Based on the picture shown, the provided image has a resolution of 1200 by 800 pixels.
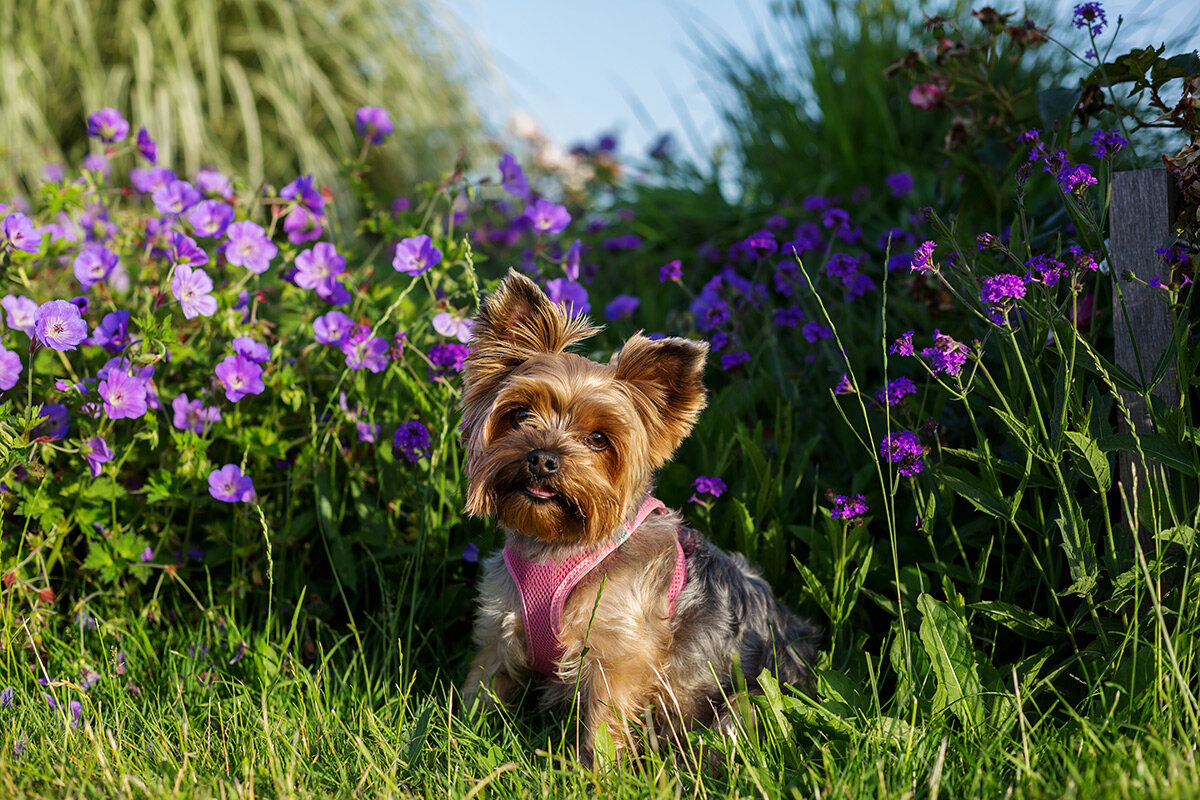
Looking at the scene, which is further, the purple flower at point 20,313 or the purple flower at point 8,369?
the purple flower at point 20,313

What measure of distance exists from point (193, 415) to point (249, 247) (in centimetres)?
69

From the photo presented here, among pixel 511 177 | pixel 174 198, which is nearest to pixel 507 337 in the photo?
pixel 511 177

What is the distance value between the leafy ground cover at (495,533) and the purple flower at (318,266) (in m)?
0.01

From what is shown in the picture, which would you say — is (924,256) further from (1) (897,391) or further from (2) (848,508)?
(2) (848,508)

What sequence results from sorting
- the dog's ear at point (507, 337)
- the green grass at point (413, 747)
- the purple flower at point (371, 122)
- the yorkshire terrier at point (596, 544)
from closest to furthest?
the green grass at point (413, 747) < the yorkshire terrier at point (596, 544) < the dog's ear at point (507, 337) < the purple flower at point (371, 122)

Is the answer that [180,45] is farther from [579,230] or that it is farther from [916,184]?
[916,184]

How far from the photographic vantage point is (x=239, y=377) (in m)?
3.25

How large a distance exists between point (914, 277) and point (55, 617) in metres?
3.80

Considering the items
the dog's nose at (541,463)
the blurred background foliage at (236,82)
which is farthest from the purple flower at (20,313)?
the blurred background foliage at (236,82)

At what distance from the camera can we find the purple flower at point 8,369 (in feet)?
9.32

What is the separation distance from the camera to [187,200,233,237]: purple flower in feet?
11.4

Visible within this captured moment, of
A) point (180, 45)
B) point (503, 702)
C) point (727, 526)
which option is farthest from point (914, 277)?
point (180, 45)

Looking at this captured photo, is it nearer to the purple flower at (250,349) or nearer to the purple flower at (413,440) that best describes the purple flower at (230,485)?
the purple flower at (250,349)

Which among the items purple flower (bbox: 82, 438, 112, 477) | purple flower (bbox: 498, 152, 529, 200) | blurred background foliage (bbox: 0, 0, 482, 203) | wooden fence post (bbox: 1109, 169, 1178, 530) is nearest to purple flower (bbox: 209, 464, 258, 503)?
purple flower (bbox: 82, 438, 112, 477)
